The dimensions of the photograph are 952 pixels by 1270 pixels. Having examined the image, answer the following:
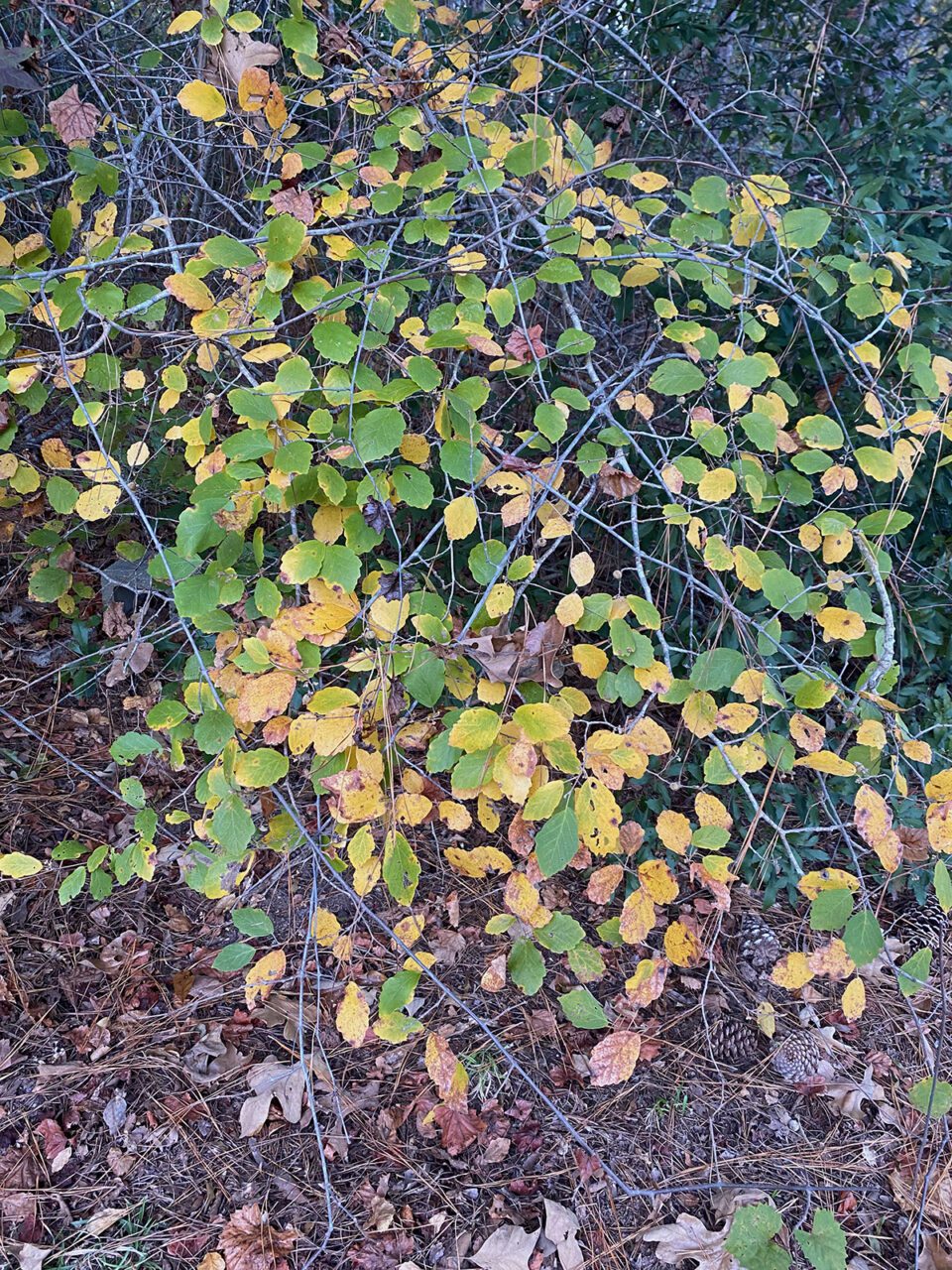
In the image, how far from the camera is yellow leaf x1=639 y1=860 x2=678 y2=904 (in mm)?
1165

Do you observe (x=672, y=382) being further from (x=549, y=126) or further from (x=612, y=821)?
(x=612, y=821)

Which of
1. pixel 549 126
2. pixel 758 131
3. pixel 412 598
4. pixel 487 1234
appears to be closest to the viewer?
pixel 412 598

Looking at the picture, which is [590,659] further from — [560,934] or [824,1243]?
[824,1243]

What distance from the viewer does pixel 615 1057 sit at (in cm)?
123

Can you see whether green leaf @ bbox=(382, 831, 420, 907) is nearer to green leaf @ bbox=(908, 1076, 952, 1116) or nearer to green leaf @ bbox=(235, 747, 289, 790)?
green leaf @ bbox=(235, 747, 289, 790)

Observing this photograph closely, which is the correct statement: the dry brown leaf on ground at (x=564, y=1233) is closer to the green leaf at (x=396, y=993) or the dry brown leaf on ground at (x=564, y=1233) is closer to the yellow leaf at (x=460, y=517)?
the green leaf at (x=396, y=993)

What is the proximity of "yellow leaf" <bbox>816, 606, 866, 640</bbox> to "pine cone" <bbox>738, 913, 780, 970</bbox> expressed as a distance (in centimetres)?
89

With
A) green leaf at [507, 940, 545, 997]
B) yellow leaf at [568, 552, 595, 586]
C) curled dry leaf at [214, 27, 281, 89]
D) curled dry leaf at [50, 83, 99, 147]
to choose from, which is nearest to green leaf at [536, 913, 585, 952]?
green leaf at [507, 940, 545, 997]

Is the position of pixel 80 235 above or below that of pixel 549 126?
below

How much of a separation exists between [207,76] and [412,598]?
1208 mm

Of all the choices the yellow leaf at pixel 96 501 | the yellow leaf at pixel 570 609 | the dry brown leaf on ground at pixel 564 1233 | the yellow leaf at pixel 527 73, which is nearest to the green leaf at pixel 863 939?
the yellow leaf at pixel 570 609

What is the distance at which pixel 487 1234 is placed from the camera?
1.38 meters

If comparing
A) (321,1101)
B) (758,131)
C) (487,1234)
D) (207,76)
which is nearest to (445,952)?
(321,1101)

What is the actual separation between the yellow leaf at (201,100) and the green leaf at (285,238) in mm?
259
